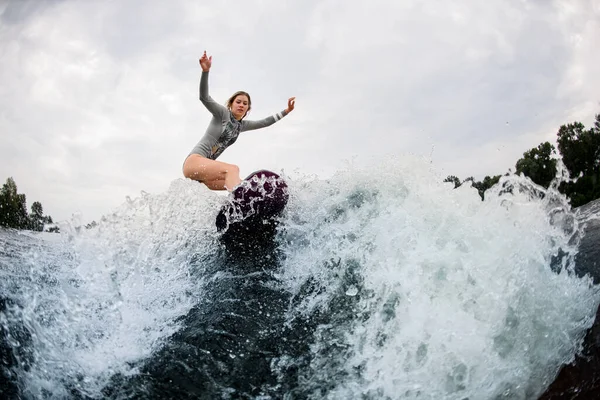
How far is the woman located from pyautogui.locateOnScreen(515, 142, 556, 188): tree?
24.4 metres

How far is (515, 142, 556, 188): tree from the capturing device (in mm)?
25562

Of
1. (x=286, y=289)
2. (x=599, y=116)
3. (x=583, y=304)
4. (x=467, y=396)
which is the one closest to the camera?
(x=467, y=396)

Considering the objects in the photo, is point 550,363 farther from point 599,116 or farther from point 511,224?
point 599,116

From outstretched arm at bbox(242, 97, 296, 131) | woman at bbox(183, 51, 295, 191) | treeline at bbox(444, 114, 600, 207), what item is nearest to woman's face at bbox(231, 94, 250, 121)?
woman at bbox(183, 51, 295, 191)

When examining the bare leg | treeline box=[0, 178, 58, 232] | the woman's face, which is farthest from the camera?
treeline box=[0, 178, 58, 232]

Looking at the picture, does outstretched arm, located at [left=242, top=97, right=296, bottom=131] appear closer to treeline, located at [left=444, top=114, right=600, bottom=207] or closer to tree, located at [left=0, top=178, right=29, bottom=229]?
treeline, located at [left=444, top=114, right=600, bottom=207]

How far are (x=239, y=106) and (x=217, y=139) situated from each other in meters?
0.56

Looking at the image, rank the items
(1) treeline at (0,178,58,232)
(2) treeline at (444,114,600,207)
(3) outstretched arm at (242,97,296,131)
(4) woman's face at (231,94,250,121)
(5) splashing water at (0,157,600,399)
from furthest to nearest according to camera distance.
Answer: (1) treeline at (0,178,58,232) → (2) treeline at (444,114,600,207) → (3) outstretched arm at (242,97,296,131) → (4) woman's face at (231,94,250,121) → (5) splashing water at (0,157,600,399)

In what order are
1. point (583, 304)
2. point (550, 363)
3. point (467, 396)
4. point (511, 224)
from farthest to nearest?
point (511, 224)
point (583, 304)
point (550, 363)
point (467, 396)

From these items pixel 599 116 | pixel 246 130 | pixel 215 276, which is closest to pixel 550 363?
pixel 215 276

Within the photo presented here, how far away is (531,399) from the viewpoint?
2.25m

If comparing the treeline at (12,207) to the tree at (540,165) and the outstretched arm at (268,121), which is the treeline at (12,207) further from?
the tree at (540,165)

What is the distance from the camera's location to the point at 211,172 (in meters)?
4.90

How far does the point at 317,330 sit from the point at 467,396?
0.97m
